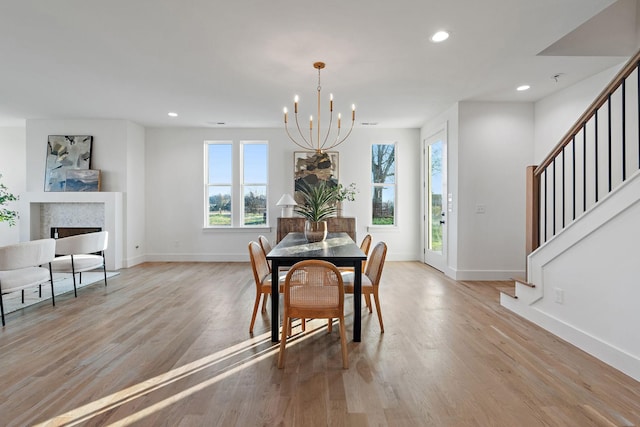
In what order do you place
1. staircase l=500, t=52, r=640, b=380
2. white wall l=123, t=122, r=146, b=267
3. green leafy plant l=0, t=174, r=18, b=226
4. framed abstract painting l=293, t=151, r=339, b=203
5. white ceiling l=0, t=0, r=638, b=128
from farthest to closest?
1. framed abstract painting l=293, t=151, r=339, b=203
2. white wall l=123, t=122, r=146, b=267
3. green leafy plant l=0, t=174, r=18, b=226
4. white ceiling l=0, t=0, r=638, b=128
5. staircase l=500, t=52, r=640, b=380

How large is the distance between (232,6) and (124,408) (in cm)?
280

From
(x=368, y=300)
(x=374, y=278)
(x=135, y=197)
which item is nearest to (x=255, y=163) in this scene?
(x=135, y=197)

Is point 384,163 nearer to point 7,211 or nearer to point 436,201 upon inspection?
point 436,201

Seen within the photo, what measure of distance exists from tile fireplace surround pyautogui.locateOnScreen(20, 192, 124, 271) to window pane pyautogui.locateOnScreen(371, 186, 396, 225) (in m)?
4.78

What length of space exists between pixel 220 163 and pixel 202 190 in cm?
66

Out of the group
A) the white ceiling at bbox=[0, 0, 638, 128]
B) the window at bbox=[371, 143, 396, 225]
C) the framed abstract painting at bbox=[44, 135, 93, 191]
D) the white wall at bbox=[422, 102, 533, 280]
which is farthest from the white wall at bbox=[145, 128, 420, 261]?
the white wall at bbox=[422, 102, 533, 280]

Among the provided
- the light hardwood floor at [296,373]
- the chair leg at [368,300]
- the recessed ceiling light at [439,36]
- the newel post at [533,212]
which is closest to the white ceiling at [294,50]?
the recessed ceiling light at [439,36]

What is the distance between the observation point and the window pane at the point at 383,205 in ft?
21.7

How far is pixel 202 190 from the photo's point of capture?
21.4 ft

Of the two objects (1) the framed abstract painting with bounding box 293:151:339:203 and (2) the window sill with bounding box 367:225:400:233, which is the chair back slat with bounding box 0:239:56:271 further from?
(2) the window sill with bounding box 367:225:400:233

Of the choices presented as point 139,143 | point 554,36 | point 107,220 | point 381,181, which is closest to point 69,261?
point 107,220

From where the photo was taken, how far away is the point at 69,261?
4035 mm

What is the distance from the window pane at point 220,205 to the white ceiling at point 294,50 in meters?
1.92

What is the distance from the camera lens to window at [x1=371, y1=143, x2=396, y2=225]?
6.61 metres
